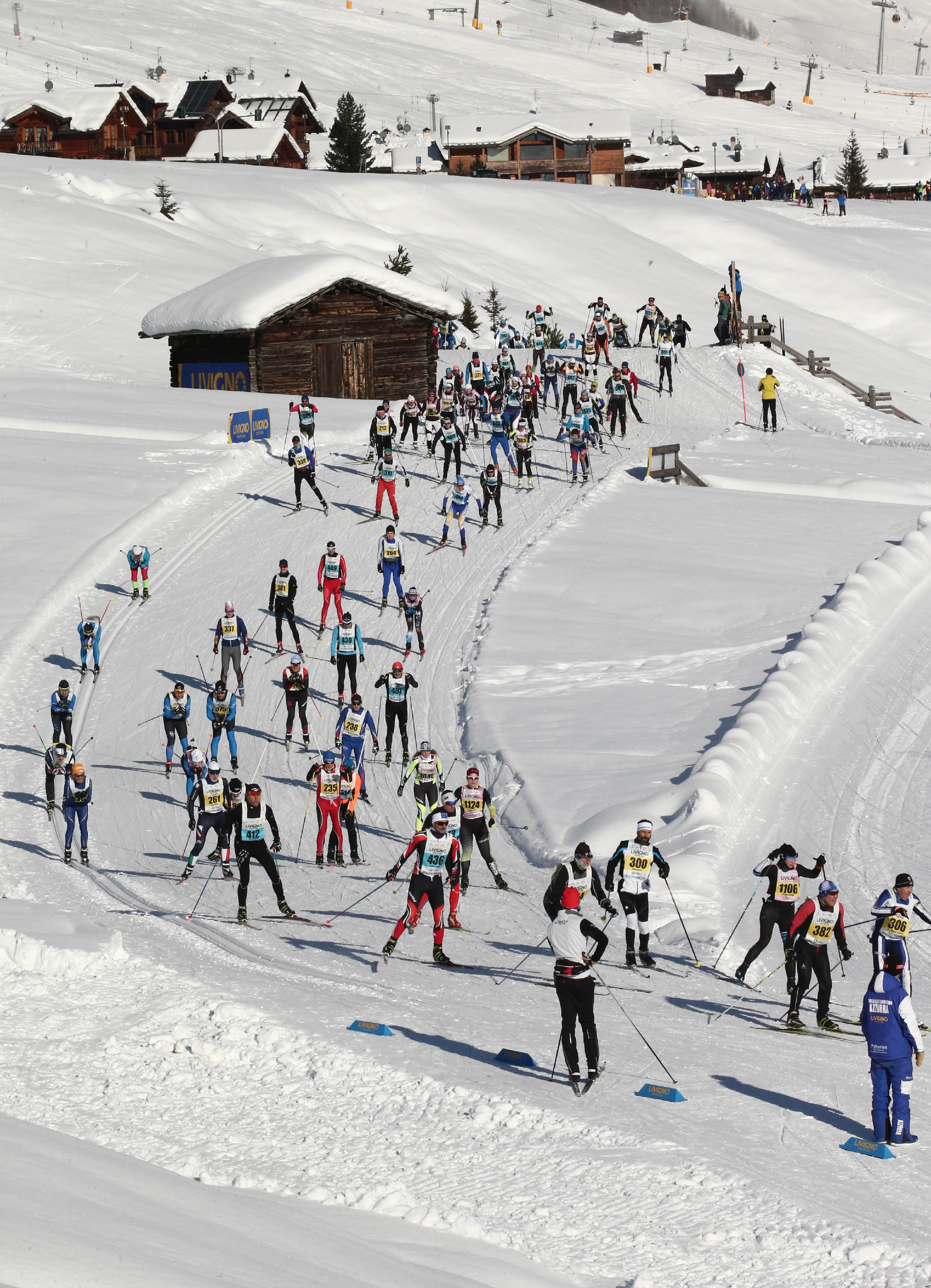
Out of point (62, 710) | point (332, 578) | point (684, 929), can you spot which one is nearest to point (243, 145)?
point (332, 578)

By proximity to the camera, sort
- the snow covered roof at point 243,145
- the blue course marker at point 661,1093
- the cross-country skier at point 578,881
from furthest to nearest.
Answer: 1. the snow covered roof at point 243,145
2. the cross-country skier at point 578,881
3. the blue course marker at point 661,1093

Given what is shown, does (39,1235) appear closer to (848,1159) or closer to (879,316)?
(848,1159)

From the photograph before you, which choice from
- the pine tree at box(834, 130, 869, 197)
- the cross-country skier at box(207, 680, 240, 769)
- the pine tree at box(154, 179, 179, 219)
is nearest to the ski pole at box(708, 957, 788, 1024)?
the cross-country skier at box(207, 680, 240, 769)

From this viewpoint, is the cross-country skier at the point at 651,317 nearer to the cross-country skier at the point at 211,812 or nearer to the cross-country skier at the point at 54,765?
the cross-country skier at the point at 54,765

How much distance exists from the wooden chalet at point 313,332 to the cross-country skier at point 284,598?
17878 millimetres

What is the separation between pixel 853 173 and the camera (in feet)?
282

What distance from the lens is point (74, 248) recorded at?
5147cm

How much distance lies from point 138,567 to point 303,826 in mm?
8758

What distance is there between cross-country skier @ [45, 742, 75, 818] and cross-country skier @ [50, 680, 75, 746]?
81 centimetres

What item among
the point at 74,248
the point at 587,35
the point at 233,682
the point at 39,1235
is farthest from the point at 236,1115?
the point at 587,35

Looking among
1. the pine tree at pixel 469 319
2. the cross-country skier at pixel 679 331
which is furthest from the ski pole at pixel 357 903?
the pine tree at pixel 469 319

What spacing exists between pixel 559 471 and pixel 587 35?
140407mm

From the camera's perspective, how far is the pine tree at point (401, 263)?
5366 cm

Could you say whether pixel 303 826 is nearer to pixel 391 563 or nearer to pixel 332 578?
pixel 332 578
